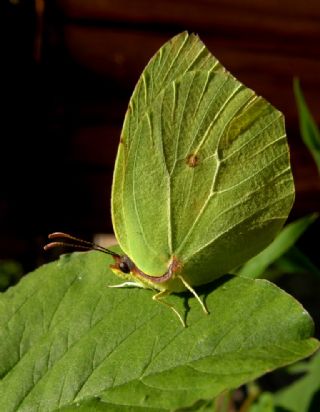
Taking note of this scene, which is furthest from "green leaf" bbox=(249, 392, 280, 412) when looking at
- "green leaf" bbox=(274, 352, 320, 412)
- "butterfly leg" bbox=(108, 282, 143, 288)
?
"butterfly leg" bbox=(108, 282, 143, 288)

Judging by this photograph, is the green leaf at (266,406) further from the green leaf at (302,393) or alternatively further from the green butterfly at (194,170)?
the green butterfly at (194,170)

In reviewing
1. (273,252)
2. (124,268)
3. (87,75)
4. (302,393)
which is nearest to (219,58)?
(87,75)

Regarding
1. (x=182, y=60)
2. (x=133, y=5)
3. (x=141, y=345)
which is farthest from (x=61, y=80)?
(x=141, y=345)

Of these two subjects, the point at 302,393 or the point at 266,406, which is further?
the point at 302,393

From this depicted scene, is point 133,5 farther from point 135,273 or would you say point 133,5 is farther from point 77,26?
point 135,273

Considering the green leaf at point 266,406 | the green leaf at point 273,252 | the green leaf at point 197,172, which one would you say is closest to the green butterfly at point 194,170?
the green leaf at point 197,172

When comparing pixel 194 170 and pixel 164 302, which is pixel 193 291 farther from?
pixel 194 170

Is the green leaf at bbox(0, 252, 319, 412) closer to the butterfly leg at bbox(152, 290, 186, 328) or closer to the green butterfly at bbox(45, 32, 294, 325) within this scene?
the butterfly leg at bbox(152, 290, 186, 328)
